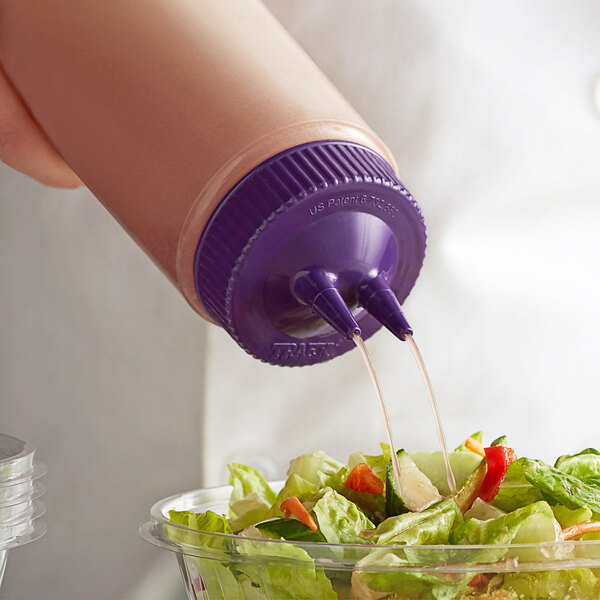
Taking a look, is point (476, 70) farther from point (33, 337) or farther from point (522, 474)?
point (33, 337)

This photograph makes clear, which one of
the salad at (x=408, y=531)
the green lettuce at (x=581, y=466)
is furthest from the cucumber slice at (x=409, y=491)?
the green lettuce at (x=581, y=466)

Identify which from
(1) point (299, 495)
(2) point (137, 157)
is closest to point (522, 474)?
(1) point (299, 495)

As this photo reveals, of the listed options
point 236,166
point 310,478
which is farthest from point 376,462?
point 236,166

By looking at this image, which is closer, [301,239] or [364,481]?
[301,239]

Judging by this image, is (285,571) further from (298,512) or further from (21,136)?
(21,136)

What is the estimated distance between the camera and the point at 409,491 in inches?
23.5

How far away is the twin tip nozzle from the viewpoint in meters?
0.52

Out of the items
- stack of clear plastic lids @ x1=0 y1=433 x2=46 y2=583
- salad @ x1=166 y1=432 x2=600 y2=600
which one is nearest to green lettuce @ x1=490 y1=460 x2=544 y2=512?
salad @ x1=166 y1=432 x2=600 y2=600

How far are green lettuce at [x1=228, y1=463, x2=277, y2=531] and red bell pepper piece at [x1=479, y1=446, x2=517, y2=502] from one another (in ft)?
0.57

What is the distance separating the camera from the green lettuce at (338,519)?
54 cm

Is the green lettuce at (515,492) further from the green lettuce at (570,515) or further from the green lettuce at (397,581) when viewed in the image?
the green lettuce at (397,581)

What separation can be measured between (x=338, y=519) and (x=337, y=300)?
0.15 m

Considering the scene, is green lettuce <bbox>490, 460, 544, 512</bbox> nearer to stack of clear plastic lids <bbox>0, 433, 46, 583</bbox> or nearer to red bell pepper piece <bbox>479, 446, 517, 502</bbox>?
red bell pepper piece <bbox>479, 446, 517, 502</bbox>

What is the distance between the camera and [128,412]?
1.07m
